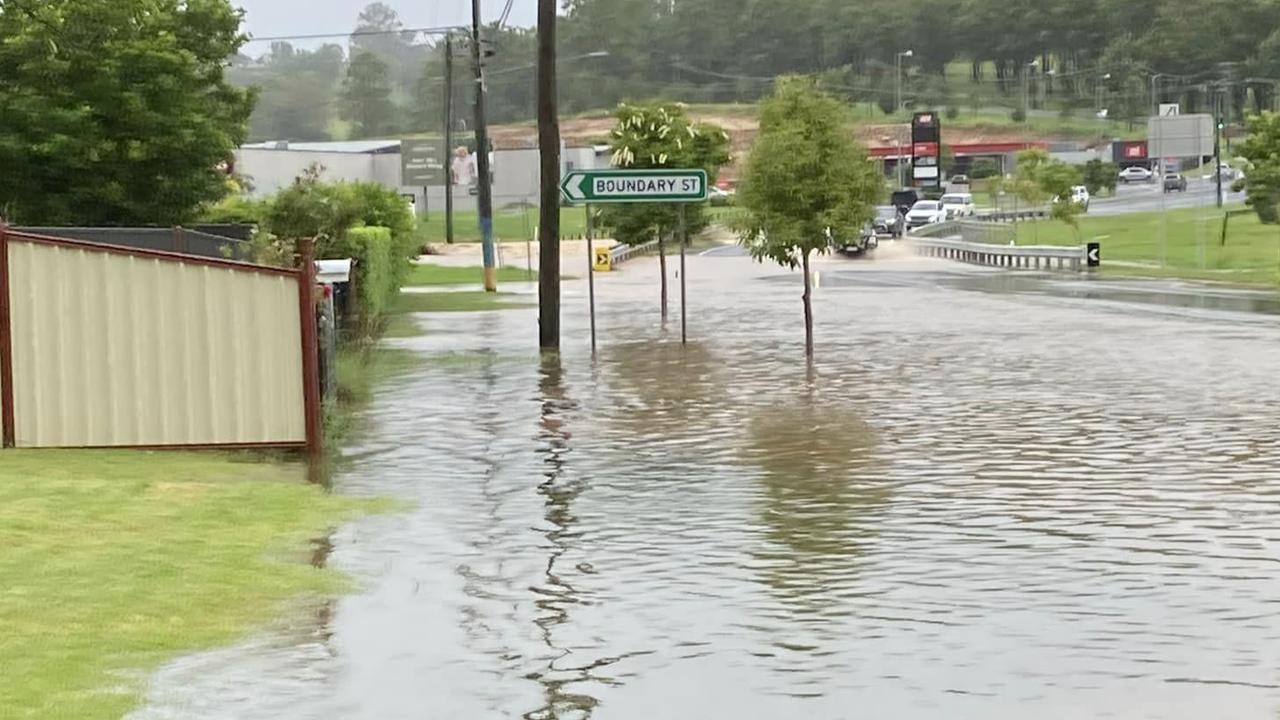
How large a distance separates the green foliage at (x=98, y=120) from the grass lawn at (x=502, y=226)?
49.1 m

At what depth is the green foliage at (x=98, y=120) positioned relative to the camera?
3681 cm

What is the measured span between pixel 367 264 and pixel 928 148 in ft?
415

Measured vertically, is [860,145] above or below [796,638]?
above

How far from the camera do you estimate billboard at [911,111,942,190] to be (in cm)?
14825

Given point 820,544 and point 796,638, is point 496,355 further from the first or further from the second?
point 796,638

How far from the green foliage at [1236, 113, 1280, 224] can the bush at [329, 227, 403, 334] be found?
42.9m

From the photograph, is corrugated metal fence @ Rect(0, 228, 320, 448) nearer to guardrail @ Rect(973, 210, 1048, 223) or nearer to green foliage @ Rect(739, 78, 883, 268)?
green foliage @ Rect(739, 78, 883, 268)

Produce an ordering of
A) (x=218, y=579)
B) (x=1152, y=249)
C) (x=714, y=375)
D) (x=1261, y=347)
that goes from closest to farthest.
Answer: (x=218, y=579)
(x=714, y=375)
(x=1261, y=347)
(x=1152, y=249)

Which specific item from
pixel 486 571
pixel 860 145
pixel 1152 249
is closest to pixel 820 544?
pixel 486 571

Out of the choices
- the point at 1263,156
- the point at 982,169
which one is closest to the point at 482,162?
the point at 1263,156

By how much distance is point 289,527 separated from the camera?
12289 millimetres

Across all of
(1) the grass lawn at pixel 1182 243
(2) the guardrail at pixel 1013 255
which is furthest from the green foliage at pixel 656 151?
(2) the guardrail at pixel 1013 255

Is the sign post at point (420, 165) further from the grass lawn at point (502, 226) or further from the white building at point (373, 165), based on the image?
the white building at point (373, 165)

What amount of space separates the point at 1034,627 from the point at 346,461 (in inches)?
313
